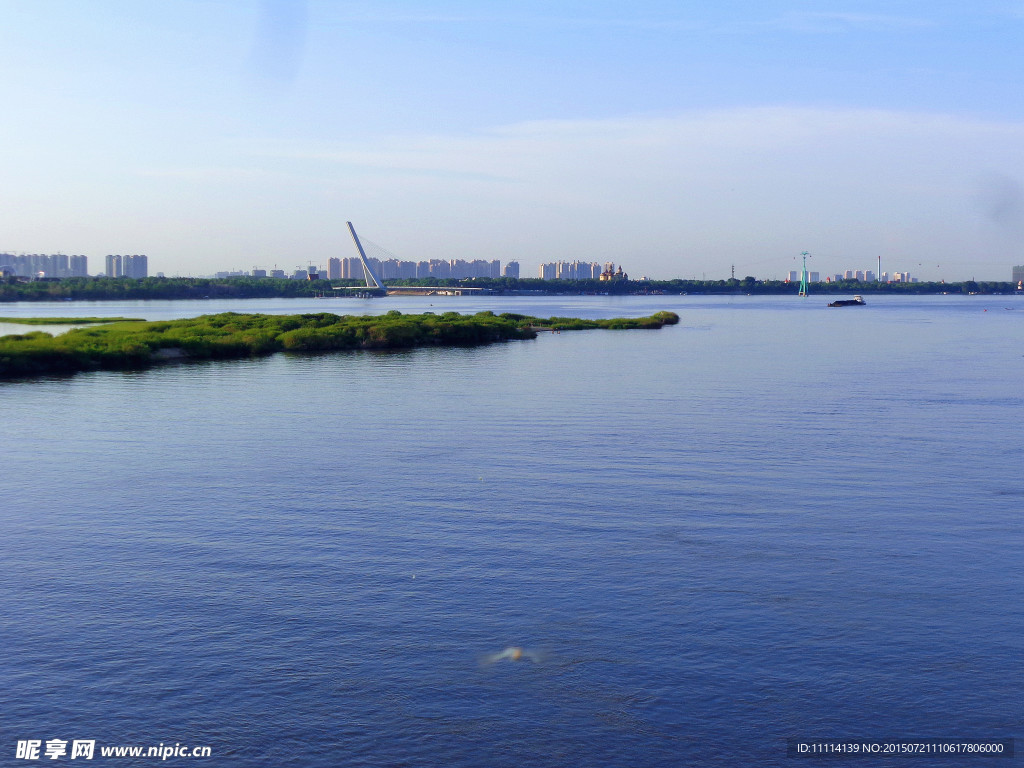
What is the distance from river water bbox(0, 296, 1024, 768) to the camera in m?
11.6

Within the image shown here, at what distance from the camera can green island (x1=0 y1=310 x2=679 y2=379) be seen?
5409 cm

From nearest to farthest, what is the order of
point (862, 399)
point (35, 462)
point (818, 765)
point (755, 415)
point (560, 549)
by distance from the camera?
point (818, 765) < point (560, 549) < point (35, 462) < point (755, 415) < point (862, 399)

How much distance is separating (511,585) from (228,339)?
55050mm

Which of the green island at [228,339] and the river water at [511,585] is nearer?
the river water at [511,585]

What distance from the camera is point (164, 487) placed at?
23.7 m

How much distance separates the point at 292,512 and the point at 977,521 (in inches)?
553

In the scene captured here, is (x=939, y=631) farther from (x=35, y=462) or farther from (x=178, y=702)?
(x=35, y=462)

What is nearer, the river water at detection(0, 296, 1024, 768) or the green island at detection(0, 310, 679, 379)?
the river water at detection(0, 296, 1024, 768)

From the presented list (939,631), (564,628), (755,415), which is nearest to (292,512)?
(564,628)

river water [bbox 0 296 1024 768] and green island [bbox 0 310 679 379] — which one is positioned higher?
green island [bbox 0 310 679 379]

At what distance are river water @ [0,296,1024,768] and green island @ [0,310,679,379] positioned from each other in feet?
67.6

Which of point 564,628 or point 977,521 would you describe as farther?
point 977,521

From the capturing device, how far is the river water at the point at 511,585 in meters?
11.6

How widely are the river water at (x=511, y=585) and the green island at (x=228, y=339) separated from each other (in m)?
20.6
